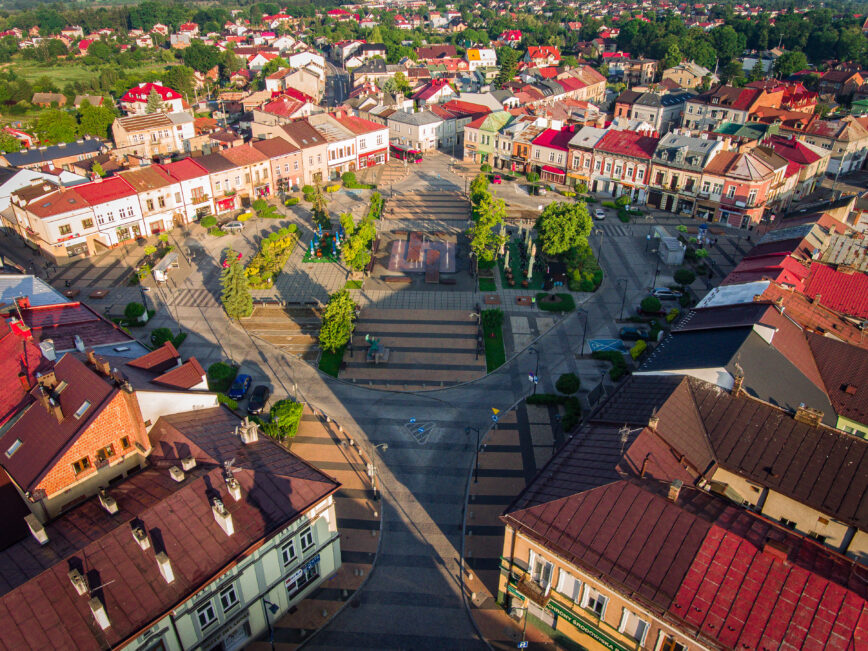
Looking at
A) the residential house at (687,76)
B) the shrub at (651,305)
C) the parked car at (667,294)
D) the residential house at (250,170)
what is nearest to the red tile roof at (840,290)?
the shrub at (651,305)

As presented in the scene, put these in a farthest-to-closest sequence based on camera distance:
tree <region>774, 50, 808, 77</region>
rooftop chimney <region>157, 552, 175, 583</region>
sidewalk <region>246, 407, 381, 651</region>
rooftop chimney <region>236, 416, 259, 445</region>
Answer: tree <region>774, 50, 808, 77</region>, rooftop chimney <region>236, 416, 259, 445</region>, sidewalk <region>246, 407, 381, 651</region>, rooftop chimney <region>157, 552, 175, 583</region>

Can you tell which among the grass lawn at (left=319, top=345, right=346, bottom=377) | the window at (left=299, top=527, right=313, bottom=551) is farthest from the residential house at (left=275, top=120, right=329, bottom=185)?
the window at (left=299, top=527, right=313, bottom=551)

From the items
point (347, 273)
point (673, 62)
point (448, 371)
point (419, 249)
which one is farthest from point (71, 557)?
point (673, 62)

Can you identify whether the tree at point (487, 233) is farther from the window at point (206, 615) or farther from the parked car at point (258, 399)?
the window at point (206, 615)

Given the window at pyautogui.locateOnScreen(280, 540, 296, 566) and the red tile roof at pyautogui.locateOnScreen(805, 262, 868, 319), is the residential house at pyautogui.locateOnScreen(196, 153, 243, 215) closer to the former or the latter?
the window at pyautogui.locateOnScreen(280, 540, 296, 566)

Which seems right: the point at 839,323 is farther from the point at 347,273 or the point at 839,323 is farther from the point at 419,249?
the point at 347,273

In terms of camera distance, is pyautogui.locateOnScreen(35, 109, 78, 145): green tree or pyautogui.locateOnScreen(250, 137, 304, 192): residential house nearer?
pyautogui.locateOnScreen(250, 137, 304, 192): residential house

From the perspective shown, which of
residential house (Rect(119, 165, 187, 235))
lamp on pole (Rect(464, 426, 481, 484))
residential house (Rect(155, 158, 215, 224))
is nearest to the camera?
lamp on pole (Rect(464, 426, 481, 484))
